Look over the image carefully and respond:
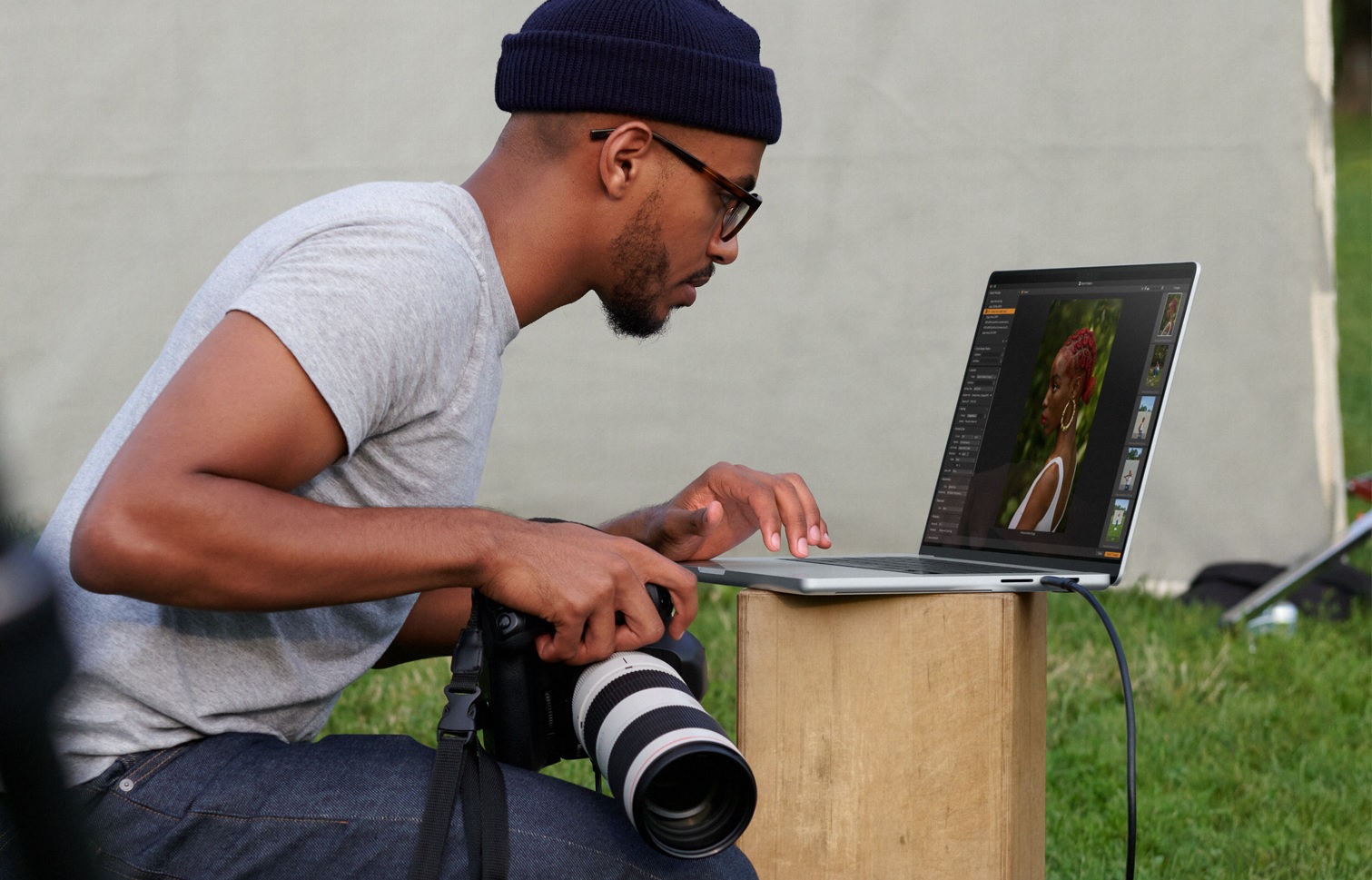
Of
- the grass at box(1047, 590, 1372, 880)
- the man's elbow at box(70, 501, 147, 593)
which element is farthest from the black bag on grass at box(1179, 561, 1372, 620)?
the man's elbow at box(70, 501, 147, 593)

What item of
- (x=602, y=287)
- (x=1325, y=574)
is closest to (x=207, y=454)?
(x=602, y=287)

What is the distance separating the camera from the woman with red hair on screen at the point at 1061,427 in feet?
5.46

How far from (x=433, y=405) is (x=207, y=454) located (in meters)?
0.28

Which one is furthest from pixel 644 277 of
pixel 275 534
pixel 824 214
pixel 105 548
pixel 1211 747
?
pixel 824 214

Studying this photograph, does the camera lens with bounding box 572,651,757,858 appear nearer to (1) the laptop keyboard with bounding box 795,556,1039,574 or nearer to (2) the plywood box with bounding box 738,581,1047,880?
(2) the plywood box with bounding box 738,581,1047,880

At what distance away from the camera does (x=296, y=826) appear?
3.97 ft

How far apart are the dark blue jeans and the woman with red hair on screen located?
66 cm

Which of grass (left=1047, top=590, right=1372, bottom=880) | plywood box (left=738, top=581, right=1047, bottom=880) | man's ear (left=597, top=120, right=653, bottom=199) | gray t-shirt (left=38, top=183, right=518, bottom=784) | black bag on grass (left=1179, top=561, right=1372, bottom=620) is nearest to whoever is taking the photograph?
gray t-shirt (left=38, top=183, right=518, bottom=784)

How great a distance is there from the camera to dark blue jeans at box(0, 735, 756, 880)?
1208 mm

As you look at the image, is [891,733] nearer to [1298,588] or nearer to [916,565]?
[916,565]

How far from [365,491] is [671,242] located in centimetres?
45

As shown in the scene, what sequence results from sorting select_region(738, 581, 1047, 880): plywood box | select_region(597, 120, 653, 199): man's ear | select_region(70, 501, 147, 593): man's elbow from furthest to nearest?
1. select_region(597, 120, 653, 199): man's ear
2. select_region(738, 581, 1047, 880): plywood box
3. select_region(70, 501, 147, 593): man's elbow

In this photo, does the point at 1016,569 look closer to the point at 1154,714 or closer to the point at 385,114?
the point at 1154,714

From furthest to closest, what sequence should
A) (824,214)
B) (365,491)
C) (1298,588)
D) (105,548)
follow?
1. (824,214)
2. (1298,588)
3. (365,491)
4. (105,548)
